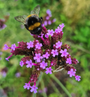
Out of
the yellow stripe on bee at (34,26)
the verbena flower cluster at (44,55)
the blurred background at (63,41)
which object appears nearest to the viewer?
the yellow stripe on bee at (34,26)

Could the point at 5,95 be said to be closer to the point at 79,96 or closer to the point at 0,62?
the point at 0,62

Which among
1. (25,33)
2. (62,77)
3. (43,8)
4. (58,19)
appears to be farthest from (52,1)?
(62,77)

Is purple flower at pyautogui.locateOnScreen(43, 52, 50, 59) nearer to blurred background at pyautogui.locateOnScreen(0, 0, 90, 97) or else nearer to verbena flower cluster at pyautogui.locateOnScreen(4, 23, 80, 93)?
verbena flower cluster at pyautogui.locateOnScreen(4, 23, 80, 93)

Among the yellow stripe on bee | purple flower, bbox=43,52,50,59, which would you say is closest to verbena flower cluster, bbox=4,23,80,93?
purple flower, bbox=43,52,50,59

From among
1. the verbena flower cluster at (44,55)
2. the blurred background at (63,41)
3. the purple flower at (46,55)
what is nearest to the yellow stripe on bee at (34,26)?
the verbena flower cluster at (44,55)

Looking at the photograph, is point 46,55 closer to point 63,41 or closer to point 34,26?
point 34,26

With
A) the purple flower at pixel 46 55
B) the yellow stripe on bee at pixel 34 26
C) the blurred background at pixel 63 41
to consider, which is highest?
the blurred background at pixel 63 41

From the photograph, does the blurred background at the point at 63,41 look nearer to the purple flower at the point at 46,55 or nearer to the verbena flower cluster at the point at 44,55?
the verbena flower cluster at the point at 44,55
